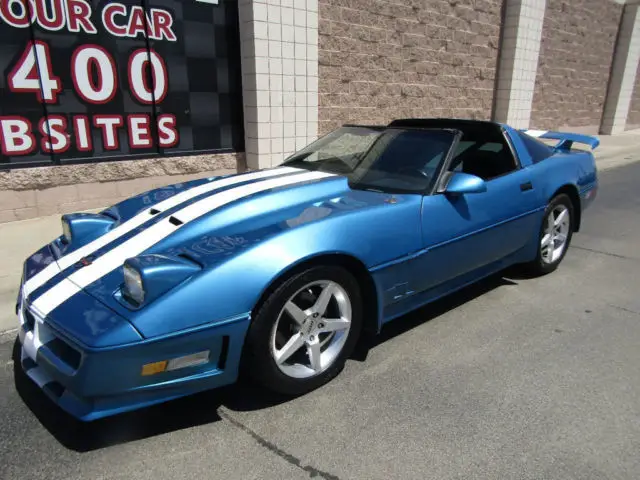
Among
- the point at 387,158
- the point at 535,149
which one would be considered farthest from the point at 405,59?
the point at 387,158

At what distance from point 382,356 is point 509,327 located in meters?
1.02

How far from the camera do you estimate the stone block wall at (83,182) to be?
226 inches

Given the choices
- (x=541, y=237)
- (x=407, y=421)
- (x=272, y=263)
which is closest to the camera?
(x=272, y=263)

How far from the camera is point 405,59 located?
368 inches

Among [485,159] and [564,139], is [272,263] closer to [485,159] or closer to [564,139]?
[485,159]

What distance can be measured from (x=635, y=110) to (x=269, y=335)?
72.7ft

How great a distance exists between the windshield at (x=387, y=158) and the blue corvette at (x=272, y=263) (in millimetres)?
13

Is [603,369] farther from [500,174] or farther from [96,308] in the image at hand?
[96,308]

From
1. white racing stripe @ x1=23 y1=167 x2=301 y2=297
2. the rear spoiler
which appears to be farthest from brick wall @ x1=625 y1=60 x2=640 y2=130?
white racing stripe @ x1=23 y1=167 x2=301 y2=297

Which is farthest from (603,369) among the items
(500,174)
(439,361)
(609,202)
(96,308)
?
(609,202)

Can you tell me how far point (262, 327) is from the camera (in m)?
2.20

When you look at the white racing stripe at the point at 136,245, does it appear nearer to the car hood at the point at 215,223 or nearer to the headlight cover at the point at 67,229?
the car hood at the point at 215,223

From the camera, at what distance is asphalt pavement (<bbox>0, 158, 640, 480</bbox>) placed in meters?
2.02

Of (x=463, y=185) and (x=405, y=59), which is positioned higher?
(x=405, y=59)
